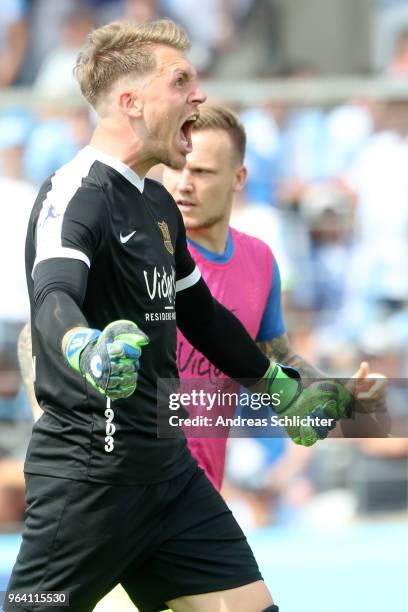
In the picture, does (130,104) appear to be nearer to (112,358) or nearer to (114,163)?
(114,163)

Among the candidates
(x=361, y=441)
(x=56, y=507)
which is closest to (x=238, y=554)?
(x=56, y=507)

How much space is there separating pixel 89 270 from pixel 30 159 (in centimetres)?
562

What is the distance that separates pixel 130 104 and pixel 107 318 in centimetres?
61

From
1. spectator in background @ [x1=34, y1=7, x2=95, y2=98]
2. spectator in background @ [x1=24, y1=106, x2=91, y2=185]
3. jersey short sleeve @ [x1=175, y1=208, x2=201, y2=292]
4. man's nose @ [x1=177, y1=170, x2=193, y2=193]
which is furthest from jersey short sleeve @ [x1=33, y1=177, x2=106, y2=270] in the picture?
spectator in background @ [x1=34, y1=7, x2=95, y2=98]

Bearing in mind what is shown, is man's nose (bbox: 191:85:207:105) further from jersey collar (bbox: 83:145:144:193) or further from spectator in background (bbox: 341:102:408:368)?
spectator in background (bbox: 341:102:408:368)

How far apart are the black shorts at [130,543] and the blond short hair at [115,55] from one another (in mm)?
1104

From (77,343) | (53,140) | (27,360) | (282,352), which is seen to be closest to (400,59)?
(53,140)

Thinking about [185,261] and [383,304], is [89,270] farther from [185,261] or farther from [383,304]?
[383,304]

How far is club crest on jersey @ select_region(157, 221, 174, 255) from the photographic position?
3330mm

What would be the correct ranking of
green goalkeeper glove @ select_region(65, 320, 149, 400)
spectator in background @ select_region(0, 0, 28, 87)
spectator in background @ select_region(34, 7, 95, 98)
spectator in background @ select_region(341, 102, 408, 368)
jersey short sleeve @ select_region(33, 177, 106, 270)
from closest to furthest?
green goalkeeper glove @ select_region(65, 320, 149, 400)
jersey short sleeve @ select_region(33, 177, 106, 270)
spectator in background @ select_region(341, 102, 408, 368)
spectator in background @ select_region(34, 7, 95, 98)
spectator in background @ select_region(0, 0, 28, 87)

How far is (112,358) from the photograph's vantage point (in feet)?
8.14

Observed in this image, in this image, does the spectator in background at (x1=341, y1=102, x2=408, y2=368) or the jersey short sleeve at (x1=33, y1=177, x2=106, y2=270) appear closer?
the jersey short sleeve at (x1=33, y1=177, x2=106, y2=270)

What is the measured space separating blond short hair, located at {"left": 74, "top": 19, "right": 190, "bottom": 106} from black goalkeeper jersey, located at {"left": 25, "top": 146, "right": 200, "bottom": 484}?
20cm

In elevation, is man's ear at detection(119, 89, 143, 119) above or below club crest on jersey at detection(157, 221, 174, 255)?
above
